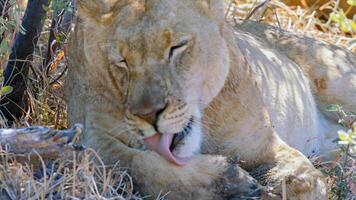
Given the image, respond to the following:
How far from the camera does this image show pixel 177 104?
3.30m

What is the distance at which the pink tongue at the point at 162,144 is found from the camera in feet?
10.8

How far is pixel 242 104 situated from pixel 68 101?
2.52 ft

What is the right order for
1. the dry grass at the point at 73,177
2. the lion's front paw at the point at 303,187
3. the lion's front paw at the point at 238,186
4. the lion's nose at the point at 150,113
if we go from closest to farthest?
the lion's nose at the point at 150,113, the dry grass at the point at 73,177, the lion's front paw at the point at 238,186, the lion's front paw at the point at 303,187

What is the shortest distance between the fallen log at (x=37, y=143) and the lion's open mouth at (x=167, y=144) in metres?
0.27

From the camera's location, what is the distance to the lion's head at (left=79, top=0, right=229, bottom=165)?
128 inches

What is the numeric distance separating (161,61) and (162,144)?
300mm

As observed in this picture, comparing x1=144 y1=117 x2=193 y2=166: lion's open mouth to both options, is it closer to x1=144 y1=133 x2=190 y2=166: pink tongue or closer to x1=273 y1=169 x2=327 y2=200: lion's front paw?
x1=144 y1=133 x2=190 y2=166: pink tongue

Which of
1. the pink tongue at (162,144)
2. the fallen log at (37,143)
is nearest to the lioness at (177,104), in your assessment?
the pink tongue at (162,144)

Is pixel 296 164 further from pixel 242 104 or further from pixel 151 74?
pixel 151 74

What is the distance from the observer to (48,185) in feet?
10.8

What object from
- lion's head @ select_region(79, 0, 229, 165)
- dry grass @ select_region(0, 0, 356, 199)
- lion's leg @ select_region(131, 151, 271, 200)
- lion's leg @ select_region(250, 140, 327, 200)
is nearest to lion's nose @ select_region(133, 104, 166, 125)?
lion's head @ select_region(79, 0, 229, 165)

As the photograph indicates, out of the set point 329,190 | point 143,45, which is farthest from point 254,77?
point 143,45

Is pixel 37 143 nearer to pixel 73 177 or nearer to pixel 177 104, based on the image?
pixel 73 177

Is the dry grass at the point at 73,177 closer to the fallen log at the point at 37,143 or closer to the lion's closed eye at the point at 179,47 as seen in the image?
the fallen log at the point at 37,143
